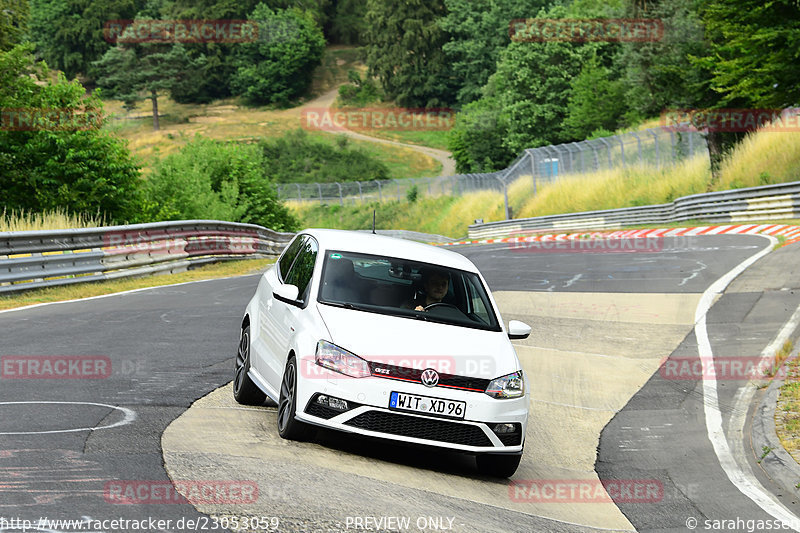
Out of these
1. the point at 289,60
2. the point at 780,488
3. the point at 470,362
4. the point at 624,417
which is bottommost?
the point at 289,60

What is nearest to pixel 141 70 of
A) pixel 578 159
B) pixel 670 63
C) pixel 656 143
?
pixel 578 159

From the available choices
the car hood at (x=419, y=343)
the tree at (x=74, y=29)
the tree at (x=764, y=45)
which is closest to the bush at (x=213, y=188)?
the tree at (x=764, y=45)

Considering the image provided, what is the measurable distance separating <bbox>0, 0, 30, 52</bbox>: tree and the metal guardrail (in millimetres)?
23912

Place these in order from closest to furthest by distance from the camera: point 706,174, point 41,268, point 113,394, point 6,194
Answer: point 113,394
point 41,268
point 6,194
point 706,174

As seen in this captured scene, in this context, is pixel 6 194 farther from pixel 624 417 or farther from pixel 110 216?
pixel 624 417

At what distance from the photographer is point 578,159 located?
51156 mm

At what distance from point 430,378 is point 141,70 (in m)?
129

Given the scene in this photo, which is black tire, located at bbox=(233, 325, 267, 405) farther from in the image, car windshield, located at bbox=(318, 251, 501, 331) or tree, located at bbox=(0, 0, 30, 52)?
tree, located at bbox=(0, 0, 30, 52)

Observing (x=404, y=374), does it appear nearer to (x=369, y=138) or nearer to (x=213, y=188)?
(x=213, y=188)

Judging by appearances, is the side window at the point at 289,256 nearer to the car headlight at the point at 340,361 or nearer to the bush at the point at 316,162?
the car headlight at the point at 340,361

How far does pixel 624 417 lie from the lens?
1037cm

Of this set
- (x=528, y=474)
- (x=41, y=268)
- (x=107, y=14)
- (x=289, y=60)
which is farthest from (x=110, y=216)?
(x=107, y=14)

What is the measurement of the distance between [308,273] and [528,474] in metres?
2.41

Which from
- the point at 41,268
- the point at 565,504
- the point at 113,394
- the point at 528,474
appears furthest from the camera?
the point at 41,268
